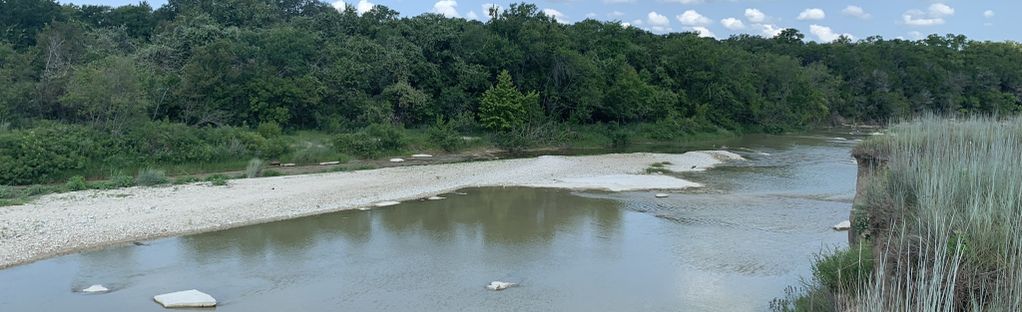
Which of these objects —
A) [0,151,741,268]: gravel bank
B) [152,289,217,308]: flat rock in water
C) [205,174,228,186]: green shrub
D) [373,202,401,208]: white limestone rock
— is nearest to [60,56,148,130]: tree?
→ [205,174,228,186]: green shrub

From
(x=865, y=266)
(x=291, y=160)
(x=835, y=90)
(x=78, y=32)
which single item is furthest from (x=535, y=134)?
(x=835, y=90)

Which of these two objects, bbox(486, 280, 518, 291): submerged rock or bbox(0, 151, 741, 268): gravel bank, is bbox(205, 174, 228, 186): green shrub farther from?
bbox(486, 280, 518, 291): submerged rock

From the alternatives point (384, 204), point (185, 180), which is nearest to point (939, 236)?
point (384, 204)

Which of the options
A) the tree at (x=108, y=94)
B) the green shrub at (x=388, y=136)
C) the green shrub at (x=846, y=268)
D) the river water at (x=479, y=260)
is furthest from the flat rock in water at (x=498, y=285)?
the green shrub at (x=388, y=136)

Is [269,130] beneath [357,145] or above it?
above

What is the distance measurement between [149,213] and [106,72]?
50.8 feet

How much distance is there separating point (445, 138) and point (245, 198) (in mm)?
23129

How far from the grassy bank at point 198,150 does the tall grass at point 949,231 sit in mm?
26459

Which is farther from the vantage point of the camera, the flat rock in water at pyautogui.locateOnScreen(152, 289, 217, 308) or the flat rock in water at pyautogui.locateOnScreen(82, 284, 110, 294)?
the flat rock in water at pyautogui.locateOnScreen(82, 284, 110, 294)

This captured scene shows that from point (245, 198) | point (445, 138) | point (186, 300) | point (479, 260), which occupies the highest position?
point (445, 138)

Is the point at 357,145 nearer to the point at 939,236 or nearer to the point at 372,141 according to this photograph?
the point at 372,141

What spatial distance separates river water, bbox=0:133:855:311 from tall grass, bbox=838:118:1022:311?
4.71 m

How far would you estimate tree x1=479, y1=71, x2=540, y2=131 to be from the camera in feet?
168

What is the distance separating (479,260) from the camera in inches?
707
